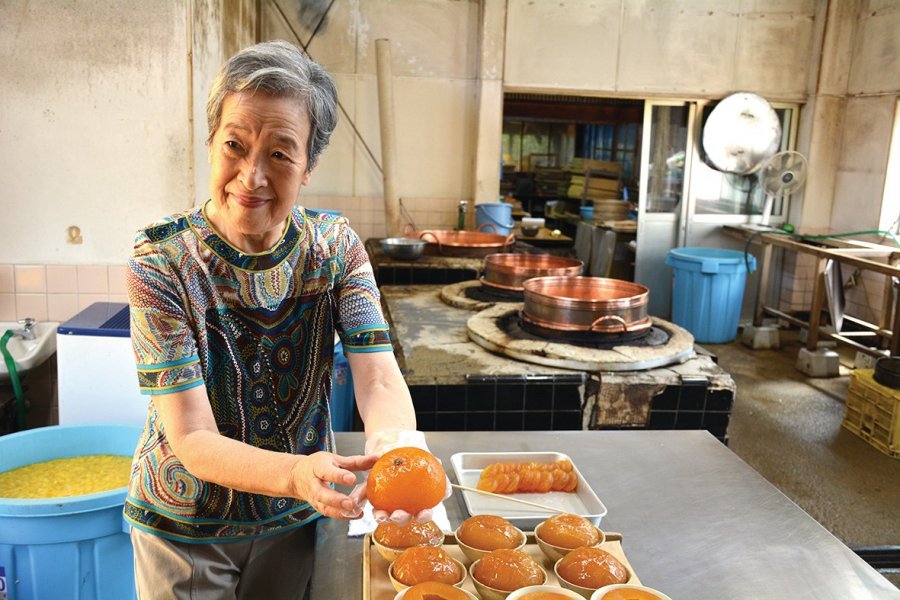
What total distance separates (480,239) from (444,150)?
157 cm

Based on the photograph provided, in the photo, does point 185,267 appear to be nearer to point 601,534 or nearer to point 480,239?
point 601,534

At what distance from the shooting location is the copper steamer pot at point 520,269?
423cm

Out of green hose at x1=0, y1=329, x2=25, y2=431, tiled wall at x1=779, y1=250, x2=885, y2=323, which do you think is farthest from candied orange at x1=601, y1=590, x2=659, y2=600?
tiled wall at x1=779, y1=250, x2=885, y2=323

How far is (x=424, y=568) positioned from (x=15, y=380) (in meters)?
2.93

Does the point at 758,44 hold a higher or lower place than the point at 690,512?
higher

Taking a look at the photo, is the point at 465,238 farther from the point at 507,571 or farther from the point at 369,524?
the point at 507,571

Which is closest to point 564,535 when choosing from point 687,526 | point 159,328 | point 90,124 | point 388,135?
point 687,526

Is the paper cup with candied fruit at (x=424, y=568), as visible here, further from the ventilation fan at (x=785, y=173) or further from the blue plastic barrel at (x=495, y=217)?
the ventilation fan at (x=785, y=173)

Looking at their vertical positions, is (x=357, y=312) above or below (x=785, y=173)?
below

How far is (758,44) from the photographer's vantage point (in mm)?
7336

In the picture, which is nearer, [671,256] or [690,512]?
[690,512]

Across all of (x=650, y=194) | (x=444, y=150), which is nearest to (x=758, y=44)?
(x=650, y=194)

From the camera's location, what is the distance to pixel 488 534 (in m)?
1.44

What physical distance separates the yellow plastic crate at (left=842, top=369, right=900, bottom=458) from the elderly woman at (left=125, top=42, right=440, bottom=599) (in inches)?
172
